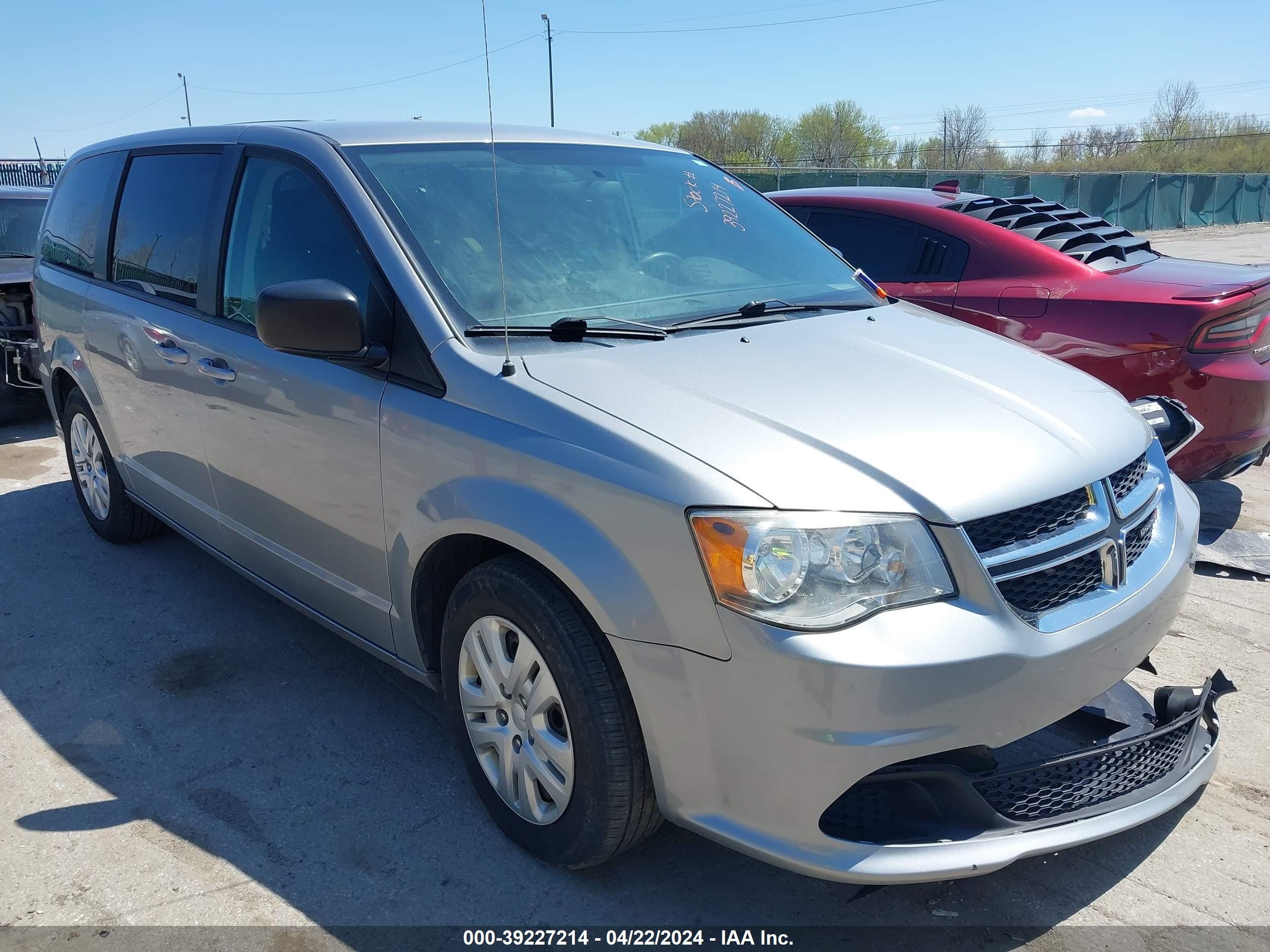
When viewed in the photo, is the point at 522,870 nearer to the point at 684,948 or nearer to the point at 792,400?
the point at 684,948

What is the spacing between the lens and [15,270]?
7.73 meters

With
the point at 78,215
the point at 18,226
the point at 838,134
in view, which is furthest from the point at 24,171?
the point at 838,134


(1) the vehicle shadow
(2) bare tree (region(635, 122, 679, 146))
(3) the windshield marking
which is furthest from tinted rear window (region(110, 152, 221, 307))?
(2) bare tree (region(635, 122, 679, 146))

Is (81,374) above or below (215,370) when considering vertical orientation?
below

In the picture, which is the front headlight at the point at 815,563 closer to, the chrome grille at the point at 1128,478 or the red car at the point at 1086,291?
the chrome grille at the point at 1128,478

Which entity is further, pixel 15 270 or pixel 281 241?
pixel 15 270

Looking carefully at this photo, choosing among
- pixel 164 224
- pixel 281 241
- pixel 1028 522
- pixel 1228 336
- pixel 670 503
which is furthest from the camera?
pixel 1228 336

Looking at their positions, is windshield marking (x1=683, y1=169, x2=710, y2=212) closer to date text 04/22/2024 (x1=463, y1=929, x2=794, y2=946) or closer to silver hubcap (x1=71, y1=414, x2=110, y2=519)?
date text 04/22/2024 (x1=463, y1=929, x2=794, y2=946)

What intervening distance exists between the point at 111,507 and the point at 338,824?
9.21 ft

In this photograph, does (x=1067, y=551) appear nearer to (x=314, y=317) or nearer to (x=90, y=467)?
(x=314, y=317)

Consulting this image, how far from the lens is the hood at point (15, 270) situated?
7277 mm

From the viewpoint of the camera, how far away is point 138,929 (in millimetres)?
2439

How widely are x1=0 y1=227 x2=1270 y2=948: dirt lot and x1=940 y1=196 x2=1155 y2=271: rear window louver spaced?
1.90m

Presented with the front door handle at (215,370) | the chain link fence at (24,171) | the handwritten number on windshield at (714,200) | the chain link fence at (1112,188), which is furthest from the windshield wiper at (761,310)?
the chain link fence at (24,171)
